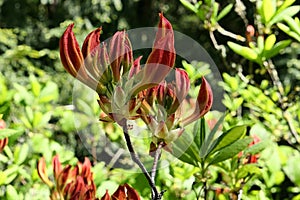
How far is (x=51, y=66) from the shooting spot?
180 inches

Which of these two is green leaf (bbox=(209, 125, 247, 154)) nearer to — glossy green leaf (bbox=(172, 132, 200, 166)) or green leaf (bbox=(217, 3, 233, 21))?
glossy green leaf (bbox=(172, 132, 200, 166))

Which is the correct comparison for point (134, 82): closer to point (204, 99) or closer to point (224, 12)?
point (204, 99)

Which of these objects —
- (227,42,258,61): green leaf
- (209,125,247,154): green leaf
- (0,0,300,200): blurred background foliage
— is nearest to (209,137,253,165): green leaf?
(209,125,247,154): green leaf

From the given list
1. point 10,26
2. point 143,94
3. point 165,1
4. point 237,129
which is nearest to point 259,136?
point 237,129

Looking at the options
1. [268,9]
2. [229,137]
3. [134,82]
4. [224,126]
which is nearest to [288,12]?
[268,9]

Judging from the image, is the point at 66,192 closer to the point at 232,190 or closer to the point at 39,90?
the point at 232,190

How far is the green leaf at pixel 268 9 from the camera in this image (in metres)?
0.87

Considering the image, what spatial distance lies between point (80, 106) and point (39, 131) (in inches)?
4.6

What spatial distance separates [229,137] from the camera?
0.55 meters

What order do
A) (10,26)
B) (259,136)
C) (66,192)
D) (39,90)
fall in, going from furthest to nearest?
1. (10,26)
2. (39,90)
3. (259,136)
4. (66,192)

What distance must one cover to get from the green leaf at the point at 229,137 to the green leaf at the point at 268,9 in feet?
1.23

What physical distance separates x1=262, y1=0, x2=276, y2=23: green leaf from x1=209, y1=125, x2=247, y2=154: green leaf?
1.23ft

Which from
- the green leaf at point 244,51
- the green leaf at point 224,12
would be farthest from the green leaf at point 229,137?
the green leaf at point 224,12

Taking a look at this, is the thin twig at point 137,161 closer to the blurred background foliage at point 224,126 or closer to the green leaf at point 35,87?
the blurred background foliage at point 224,126
